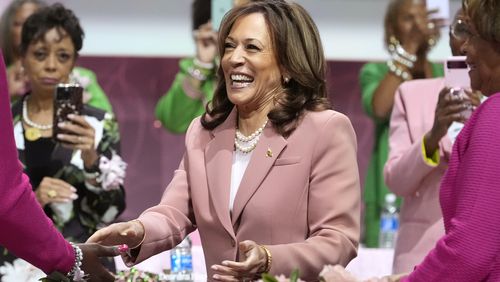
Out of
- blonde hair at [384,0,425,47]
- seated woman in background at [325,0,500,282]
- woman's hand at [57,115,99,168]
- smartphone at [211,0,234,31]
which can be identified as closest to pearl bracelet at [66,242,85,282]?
seated woman in background at [325,0,500,282]

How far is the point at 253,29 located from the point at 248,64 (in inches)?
4.1

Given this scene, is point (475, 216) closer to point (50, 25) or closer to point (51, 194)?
point (51, 194)

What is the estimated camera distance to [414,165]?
4.12 meters

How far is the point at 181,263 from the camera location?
382cm

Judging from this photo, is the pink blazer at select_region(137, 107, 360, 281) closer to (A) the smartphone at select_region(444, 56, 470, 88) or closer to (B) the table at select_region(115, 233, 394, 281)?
(A) the smartphone at select_region(444, 56, 470, 88)

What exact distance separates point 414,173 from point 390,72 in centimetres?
137

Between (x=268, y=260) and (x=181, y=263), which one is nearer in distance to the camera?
(x=268, y=260)

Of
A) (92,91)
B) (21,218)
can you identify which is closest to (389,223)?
(92,91)

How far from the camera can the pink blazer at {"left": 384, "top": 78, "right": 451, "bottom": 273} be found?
4.16 meters

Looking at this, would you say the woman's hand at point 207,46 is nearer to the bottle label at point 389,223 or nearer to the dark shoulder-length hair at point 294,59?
the bottle label at point 389,223

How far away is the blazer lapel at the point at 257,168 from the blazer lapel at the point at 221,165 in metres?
0.04

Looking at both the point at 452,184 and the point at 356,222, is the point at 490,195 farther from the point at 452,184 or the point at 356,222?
the point at 356,222

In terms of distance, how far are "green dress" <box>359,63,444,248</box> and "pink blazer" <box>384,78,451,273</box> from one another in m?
1.20

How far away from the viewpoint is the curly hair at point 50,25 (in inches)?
178
